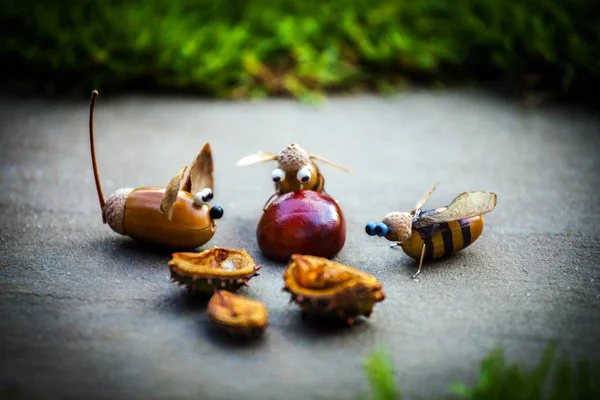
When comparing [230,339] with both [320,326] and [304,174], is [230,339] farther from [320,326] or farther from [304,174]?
[304,174]

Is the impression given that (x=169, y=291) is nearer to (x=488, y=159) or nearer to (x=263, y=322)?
(x=263, y=322)

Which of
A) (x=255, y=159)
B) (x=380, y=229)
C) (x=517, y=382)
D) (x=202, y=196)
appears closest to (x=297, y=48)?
(x=255, y=159)

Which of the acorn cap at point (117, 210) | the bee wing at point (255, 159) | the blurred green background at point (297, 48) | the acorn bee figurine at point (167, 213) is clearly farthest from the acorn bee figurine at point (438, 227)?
the blurred green background at point (297, 48)

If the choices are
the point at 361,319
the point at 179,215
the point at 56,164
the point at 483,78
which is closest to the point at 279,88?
the point at 483,78

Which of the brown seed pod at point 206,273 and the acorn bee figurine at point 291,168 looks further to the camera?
the acorn bee figurine at point 291,168

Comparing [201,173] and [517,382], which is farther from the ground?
[201,173]

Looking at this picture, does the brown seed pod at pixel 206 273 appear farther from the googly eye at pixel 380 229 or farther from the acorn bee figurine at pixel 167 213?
the googly eye at pixel 380 229

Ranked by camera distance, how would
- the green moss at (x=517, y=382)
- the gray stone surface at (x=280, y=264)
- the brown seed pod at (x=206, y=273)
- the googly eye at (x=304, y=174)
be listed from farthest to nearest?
the googly eye at (x=304, y=174)
the brown seed pod at (x=206, y=273)
the gray stone surface at (x=280, y=264)
the green moss at (x=517, y=382)
